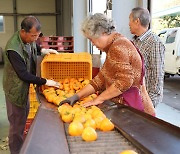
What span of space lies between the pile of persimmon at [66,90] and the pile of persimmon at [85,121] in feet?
1.34

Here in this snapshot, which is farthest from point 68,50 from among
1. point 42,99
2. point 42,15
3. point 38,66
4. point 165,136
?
point 42,15

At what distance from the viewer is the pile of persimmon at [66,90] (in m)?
2.72

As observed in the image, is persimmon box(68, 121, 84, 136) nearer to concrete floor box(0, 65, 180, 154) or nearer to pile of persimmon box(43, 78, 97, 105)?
pile of persimmon box(43, 78, 97, 105)

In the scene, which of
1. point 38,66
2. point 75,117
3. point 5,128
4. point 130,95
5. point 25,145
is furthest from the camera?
point 5,128

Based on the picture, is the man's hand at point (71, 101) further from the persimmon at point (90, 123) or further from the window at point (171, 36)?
the window at point (171, 36)

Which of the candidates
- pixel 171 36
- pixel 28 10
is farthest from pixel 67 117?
pixel 28 10

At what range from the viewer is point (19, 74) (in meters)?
3.18

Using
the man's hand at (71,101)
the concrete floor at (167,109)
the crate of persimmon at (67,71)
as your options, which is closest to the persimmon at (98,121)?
the man's hand at (71,101)

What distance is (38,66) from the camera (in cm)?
349

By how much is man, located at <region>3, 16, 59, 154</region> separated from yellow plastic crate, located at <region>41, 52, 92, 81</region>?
22cm

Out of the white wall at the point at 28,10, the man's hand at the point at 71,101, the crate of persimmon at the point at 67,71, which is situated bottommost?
the man's hand at the point at 71,101

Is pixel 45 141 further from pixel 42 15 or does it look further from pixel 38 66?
pixel 42 15

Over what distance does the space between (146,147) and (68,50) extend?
16.7 feet

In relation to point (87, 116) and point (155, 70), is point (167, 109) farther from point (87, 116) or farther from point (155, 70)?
point (87, 116)
